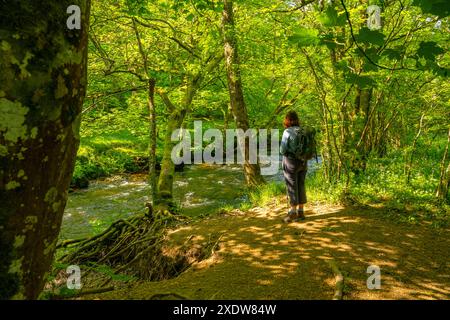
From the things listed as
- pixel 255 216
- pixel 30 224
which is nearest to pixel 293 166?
pixel 255 216

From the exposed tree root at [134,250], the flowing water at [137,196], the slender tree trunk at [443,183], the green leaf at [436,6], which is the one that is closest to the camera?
the green leaf at [436,6]

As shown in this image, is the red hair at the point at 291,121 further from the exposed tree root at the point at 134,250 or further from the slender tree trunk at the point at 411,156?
the slender tree trunk at the point at 411,156

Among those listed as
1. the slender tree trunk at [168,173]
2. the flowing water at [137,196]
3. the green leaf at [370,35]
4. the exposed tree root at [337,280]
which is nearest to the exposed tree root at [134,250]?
the slender tree trunk at [168,173]

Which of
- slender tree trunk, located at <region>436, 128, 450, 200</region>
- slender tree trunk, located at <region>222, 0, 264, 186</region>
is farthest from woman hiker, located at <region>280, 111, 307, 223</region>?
slender tree trunk, located at <region>222, 0, 264, 186</region>

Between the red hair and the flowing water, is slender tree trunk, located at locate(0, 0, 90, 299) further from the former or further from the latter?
the flowing water

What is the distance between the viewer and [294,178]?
6.59m

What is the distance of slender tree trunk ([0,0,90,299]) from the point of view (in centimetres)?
138

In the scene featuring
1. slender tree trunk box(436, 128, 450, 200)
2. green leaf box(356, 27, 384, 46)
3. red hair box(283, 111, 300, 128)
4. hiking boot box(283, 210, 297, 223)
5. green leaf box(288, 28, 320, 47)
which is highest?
green leaf box(288, 28, 320, 47)

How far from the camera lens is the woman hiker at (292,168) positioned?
6.45 metres

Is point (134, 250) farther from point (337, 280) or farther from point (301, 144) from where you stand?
point (337, 280)

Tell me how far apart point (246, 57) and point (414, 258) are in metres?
8.05

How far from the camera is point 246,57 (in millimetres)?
11172

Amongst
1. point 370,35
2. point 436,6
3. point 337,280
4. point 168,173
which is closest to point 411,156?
point 337,280
